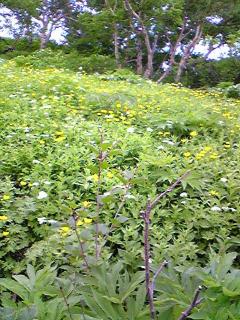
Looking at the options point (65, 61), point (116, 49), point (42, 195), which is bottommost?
point (42, 195)

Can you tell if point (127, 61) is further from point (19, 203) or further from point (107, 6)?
point (19, 203)

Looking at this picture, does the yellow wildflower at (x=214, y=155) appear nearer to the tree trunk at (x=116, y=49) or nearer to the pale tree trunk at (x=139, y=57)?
the tree trunk at (x=116, y=49)

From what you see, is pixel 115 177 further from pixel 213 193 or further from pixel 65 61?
pixel 65 61

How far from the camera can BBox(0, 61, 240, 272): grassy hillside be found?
2029 millimetres

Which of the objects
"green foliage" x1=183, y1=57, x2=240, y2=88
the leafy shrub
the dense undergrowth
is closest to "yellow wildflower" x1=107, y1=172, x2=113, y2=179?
the dense undergrowth

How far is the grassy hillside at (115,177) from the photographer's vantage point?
79.9 inches

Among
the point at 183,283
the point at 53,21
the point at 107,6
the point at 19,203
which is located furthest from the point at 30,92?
the point at 53,21

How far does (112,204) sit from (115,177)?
12.8 inches

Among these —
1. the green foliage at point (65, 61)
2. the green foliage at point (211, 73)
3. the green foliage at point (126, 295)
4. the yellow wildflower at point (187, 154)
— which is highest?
the green foliage at point (211, 73)

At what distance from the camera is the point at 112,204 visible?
2330 mm

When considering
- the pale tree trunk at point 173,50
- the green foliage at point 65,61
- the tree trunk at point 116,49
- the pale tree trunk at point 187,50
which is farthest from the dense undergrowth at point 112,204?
the pale tree trunk at point 173,50

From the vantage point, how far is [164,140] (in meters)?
3.37

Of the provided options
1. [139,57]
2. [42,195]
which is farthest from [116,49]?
[42,195]

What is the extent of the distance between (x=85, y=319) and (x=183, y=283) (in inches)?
12.0
